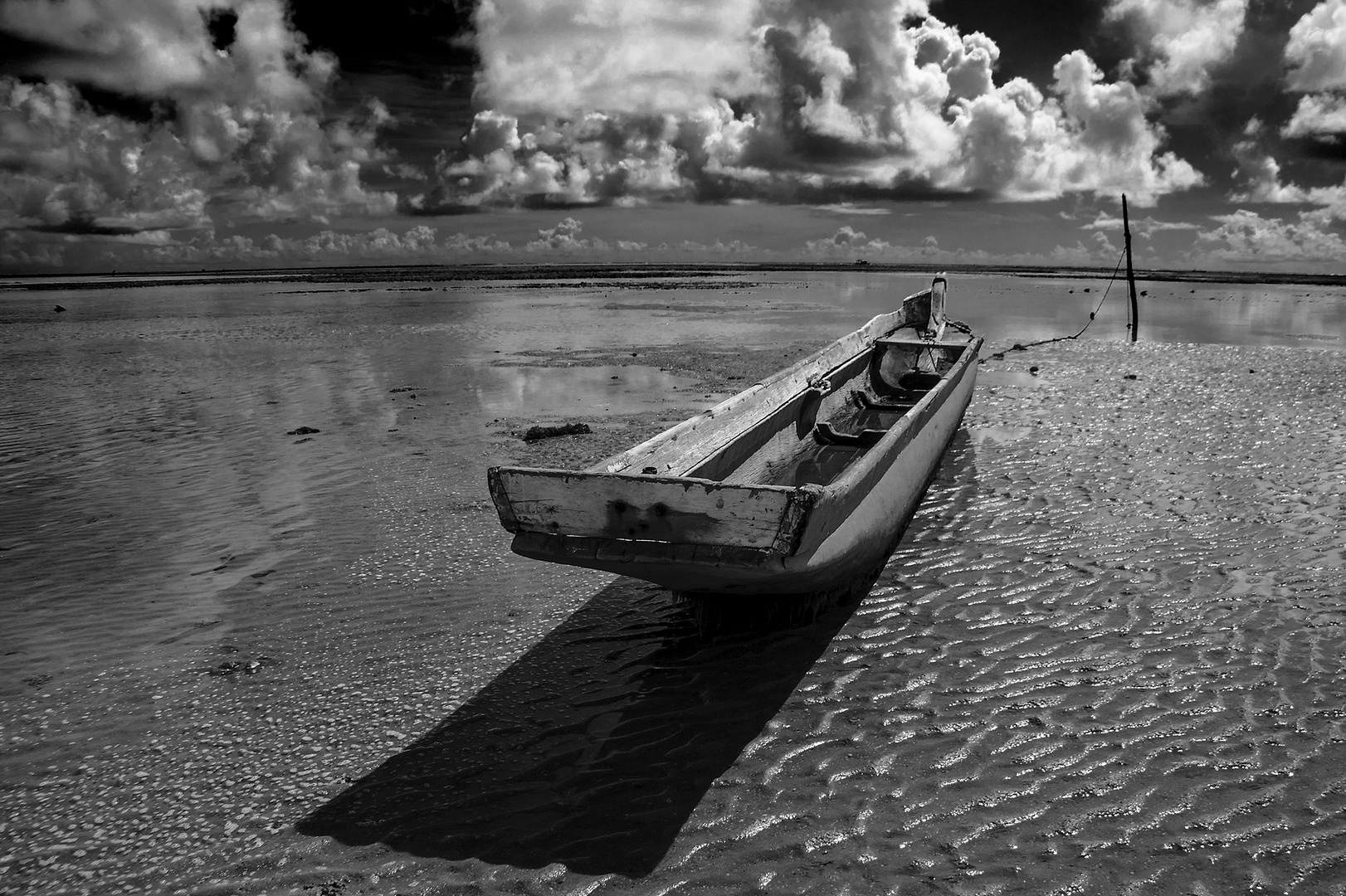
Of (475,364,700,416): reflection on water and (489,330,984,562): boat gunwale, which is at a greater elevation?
(489,330,984,562): boat gunwale

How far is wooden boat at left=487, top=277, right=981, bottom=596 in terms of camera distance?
13.7ft

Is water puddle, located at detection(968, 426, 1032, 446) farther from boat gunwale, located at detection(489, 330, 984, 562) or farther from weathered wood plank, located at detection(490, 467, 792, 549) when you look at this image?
weathered wood plank, located at detection(490, 467, 792, 549)

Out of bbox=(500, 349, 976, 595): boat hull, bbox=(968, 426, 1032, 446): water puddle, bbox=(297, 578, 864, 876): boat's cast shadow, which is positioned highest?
bbox=(500, 349, 976, 595): boat hull

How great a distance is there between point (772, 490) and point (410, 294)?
48.8m

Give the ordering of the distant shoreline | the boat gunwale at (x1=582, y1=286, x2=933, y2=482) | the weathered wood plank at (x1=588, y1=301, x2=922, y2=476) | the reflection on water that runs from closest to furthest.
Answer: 1. the boat gunwale at (x1=582, y1=286, x2=933, y2=482)
2. the weathered wood plank at (x1=588, y1=301, x2=922, y2=476)
3. the reflection on water
4. the distant shoreline

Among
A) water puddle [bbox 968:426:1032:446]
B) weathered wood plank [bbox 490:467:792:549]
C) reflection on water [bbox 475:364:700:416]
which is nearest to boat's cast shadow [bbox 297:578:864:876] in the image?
weathered wood plank [bbox 490:467:792:549]

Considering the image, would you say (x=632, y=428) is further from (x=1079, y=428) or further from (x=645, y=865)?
(x=645, y=865)

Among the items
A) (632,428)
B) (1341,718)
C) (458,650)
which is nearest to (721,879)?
(458,650)

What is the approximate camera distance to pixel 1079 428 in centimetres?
1061

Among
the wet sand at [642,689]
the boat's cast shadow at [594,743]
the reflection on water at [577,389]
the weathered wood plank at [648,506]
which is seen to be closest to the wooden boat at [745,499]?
the weathered wood plank at [648,506]

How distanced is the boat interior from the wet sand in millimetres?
1046

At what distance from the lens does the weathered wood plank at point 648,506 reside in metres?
4.13

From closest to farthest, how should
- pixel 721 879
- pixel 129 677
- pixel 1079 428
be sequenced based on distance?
pixel 721 879
pixel 129 677
pixel 1079 428

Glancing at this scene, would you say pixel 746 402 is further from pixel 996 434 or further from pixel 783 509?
pixel 996 434
